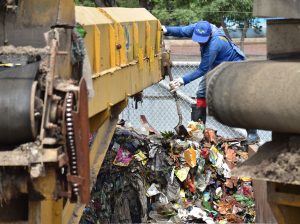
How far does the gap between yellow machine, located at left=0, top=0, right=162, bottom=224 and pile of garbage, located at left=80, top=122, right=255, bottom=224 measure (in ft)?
12.3

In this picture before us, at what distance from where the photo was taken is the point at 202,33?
35.2 ft

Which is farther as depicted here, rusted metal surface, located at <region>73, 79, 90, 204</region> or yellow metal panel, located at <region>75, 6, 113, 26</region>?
yellow metal panel, located at <region>75, 6, 113, 26</region>

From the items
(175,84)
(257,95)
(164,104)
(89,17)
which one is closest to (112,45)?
(89,17)

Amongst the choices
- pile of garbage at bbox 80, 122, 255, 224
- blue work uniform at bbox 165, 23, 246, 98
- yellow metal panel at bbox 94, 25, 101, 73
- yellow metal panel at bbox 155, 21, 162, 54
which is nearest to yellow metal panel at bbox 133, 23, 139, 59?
yellow metal panel at bbox 155, 21, 162, 54

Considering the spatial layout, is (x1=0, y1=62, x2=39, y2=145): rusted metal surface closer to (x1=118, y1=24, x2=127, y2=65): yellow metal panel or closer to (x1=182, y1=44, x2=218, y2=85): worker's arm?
(x1=118, y1=24, x2=127, y2=65): yellow metal panel

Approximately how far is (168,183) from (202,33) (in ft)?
6.85

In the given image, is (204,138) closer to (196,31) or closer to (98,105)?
(196,31)

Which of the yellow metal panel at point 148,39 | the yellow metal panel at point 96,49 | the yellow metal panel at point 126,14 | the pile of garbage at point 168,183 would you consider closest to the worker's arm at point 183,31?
the pile of garbage at point 168,183

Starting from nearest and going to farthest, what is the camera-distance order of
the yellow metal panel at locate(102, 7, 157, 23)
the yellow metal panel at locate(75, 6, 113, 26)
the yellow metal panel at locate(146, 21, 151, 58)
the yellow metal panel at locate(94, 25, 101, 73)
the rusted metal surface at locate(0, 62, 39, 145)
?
the rusted metal surface at locate(0, 62, 39, 145) → the yellow metal panel at locate(75, 6, 113, 26) → the yellow metal panel at locate(94, 25, 101, 73) → the yellow metal panel at locate(102, 7, 157, 23) → the yellow metal panel at locate(146, 21, 151, 58)

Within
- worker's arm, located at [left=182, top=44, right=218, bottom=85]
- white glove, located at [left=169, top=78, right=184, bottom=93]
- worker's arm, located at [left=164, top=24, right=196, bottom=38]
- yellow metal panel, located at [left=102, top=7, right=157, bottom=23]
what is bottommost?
white glove, located at [left=169, top=78, right=184, bottom=93]

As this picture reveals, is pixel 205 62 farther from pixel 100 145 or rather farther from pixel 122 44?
pixel 122 44

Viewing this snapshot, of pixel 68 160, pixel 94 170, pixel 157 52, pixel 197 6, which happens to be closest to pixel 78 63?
pixel 68 160

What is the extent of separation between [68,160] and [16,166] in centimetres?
27

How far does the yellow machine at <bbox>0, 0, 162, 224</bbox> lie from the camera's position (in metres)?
4.12
